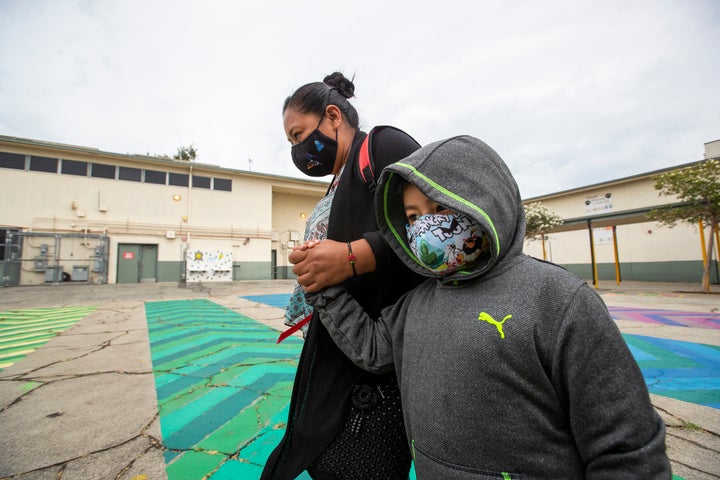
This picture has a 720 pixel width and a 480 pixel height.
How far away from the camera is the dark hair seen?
1.22m

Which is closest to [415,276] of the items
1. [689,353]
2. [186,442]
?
[186,442]

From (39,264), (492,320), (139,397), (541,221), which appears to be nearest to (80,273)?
(39,264)

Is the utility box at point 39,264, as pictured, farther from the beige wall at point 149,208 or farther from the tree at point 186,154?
the tree at point 186,154

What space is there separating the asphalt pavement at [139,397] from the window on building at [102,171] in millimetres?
12711

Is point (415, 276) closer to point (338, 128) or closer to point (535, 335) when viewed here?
point (535, 335)

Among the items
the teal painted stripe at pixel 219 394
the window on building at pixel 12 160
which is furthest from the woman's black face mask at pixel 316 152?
the window on building at pixel 12 160

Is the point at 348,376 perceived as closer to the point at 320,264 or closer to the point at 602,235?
the point at 320,264

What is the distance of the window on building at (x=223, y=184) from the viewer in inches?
730

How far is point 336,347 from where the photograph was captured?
3.25 feet

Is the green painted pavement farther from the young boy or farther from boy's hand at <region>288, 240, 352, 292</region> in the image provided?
the young boy

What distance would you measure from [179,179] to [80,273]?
20.4 ft

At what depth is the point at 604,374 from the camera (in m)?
0.65

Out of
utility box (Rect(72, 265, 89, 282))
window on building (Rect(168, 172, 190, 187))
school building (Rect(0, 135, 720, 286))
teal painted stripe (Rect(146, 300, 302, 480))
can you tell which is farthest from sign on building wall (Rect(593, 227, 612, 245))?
utility box (Rect(72, 265, 89, 282))

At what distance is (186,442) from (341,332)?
6.03ft
